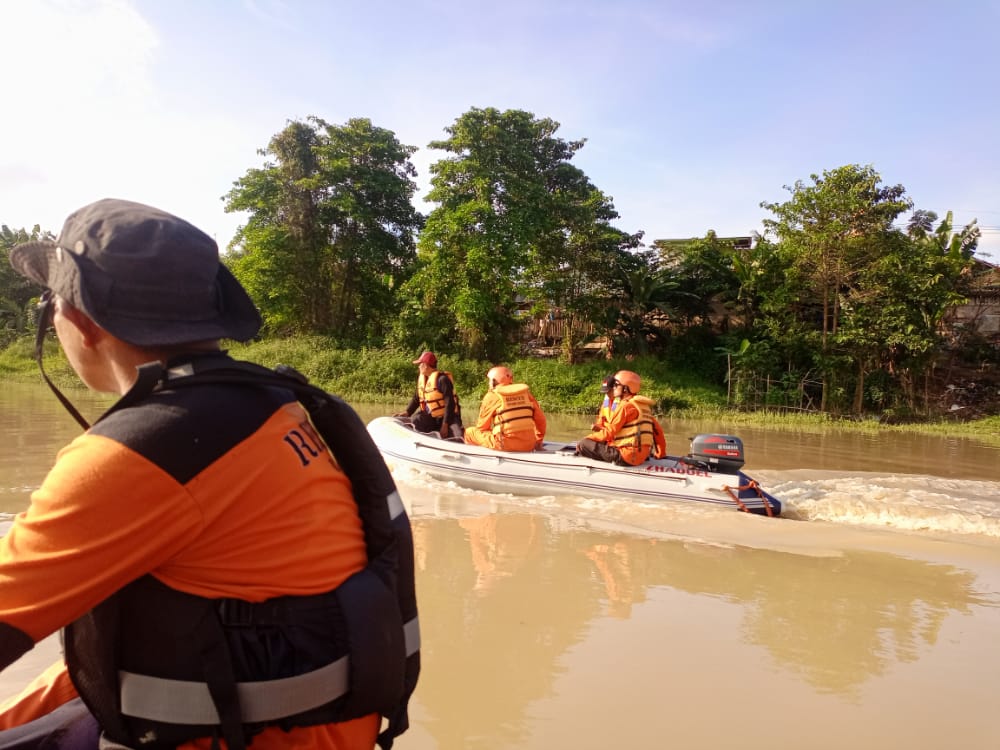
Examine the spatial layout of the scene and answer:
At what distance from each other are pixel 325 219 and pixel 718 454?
51.9ft

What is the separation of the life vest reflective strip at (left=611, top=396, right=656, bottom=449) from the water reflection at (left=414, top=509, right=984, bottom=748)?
4.68 ft

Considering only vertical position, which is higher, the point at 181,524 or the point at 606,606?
the point at 181,524

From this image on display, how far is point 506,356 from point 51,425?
10.3 meters

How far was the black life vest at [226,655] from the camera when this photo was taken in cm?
97

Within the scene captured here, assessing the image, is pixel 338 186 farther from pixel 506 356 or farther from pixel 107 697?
pixel 107 697

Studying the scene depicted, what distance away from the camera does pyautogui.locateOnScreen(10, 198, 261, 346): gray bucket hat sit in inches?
40.2

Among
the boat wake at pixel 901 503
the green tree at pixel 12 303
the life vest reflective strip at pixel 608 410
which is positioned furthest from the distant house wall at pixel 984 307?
the green tree at pixel 12 303

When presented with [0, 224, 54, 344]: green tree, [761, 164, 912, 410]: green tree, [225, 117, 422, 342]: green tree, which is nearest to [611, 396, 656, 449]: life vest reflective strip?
[761, 164, 912, 410]: green tree

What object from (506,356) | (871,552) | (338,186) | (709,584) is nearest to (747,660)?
(709,584)

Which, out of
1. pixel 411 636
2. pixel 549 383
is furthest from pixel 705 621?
pixel 549 383

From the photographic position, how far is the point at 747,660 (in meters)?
3.11

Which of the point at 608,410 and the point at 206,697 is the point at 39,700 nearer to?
the point at 206,697

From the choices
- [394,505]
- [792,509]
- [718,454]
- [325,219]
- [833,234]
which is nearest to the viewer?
[394,505]

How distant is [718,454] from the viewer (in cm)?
636
